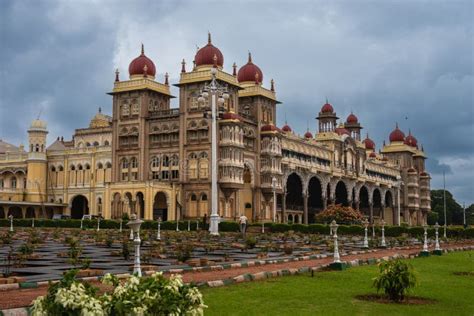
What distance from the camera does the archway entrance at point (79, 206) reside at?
82.1 m

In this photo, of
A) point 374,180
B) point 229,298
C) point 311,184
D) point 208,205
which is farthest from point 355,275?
point 374,180

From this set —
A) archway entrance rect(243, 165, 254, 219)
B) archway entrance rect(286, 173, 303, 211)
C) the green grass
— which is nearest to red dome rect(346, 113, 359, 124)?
archway entrance rect(286, 173, 303, 211)

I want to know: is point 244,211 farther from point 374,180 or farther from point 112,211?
point 374,180

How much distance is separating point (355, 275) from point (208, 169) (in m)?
51.4

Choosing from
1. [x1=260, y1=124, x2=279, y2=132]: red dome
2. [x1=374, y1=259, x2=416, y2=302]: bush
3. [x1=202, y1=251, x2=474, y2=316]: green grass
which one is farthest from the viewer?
[x1=260, y1=124, x2=279, y2=132]: red dome

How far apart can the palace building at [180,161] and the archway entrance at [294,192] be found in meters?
0.16

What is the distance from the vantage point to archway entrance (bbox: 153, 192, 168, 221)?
70062 millimetres

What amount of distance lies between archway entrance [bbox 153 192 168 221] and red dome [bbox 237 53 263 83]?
20102 millimetres

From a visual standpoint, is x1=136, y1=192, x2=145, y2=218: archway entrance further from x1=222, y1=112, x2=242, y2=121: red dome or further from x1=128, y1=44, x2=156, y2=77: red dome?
x1=128, y1=44, x2=156, y2=77: red dome

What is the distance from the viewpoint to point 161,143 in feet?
238

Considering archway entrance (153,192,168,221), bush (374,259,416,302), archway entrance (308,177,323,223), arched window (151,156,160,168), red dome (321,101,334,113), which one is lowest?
bush (374,259,416,302)

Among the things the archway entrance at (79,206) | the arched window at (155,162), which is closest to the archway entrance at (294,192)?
the arched window at (155,162)

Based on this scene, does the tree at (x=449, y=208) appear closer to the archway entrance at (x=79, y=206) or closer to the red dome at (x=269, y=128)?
the red dome at (x=269, y=128)

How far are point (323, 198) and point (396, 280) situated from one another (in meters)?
77.5
